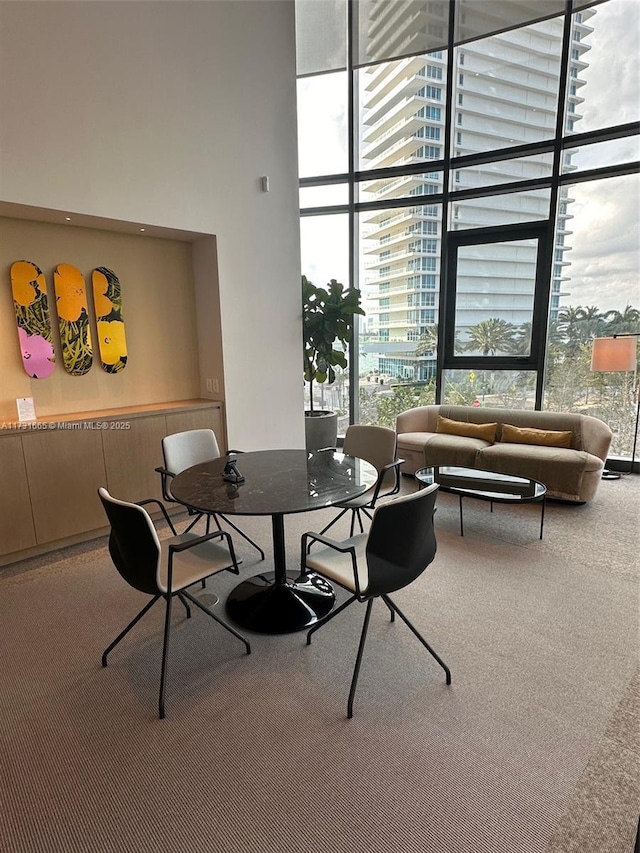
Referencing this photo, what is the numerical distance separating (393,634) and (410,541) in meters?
0.79

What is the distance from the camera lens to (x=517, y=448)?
14.6 ft

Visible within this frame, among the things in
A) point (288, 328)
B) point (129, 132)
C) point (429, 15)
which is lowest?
point (288, 328)

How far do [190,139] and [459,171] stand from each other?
127 inches

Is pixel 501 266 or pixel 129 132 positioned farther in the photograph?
pixel 501 266

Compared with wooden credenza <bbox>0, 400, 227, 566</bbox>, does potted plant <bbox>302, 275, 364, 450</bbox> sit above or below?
above

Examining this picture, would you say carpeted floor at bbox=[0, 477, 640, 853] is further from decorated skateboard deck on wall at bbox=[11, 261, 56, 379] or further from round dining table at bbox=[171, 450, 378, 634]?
decorated skateboard deck on wall at bbox=[11, 261, 56, 379]

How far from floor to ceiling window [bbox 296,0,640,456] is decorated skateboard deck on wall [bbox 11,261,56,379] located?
357cm

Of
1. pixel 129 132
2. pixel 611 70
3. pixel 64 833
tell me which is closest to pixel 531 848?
pixel 64 833

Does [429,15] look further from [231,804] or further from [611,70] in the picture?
[231,804]

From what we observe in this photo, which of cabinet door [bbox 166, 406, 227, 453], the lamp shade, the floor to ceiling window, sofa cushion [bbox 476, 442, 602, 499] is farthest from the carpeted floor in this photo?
the floor to ceiling window

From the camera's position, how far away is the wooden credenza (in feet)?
10.5

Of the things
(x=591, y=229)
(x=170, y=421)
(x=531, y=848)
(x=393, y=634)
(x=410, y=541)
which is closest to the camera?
(x=531, y=848)

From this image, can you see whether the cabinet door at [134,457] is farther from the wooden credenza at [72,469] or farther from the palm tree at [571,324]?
the palm tree at [571,324]

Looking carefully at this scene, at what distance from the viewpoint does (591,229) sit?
4898mm
